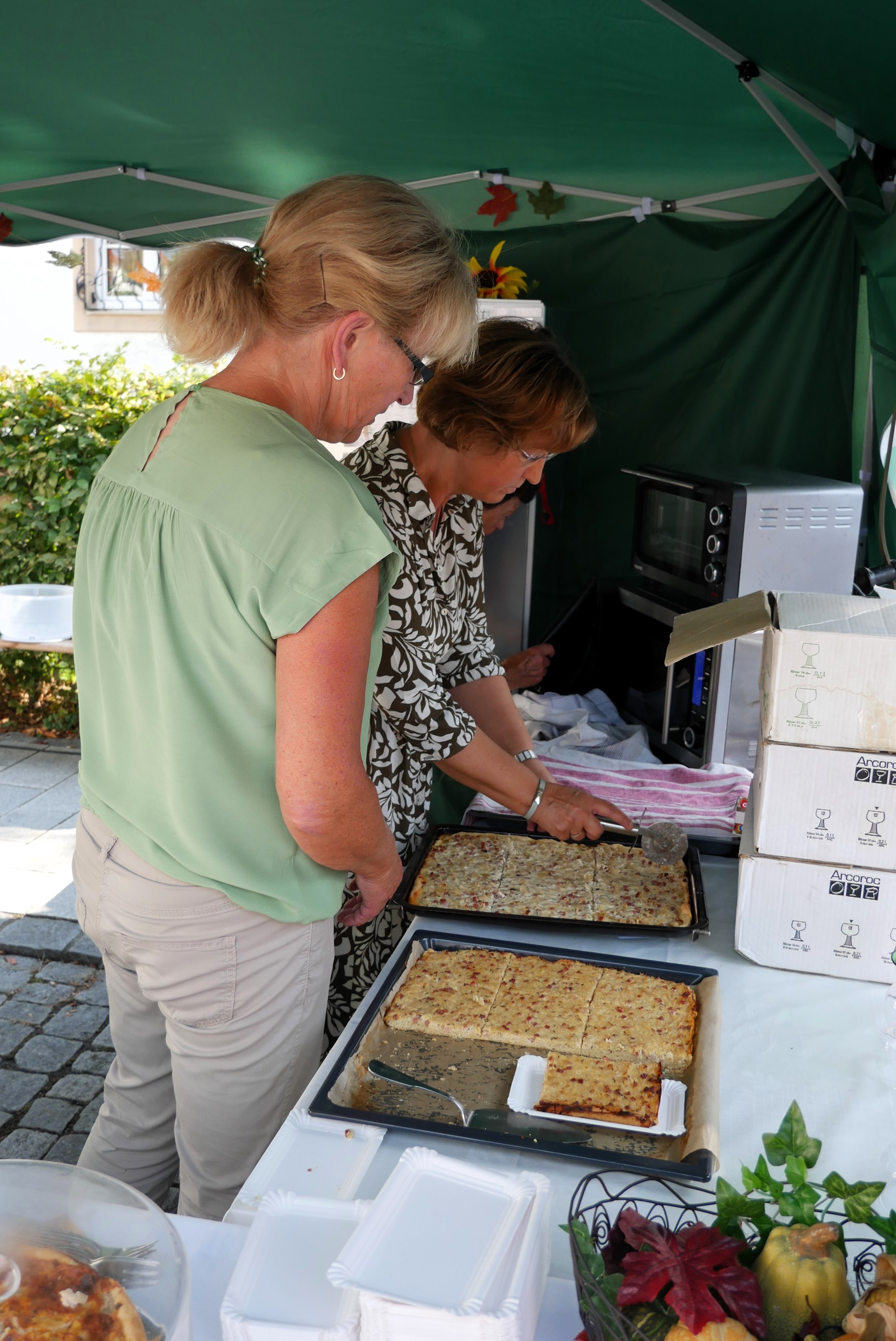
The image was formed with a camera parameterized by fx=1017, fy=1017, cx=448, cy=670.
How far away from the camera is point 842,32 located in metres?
1.92

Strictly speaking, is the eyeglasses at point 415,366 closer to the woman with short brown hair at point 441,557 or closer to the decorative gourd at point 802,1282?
the woman with short brown hair at point 441,557

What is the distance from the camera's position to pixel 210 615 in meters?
1.23

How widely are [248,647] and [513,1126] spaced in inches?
26.0

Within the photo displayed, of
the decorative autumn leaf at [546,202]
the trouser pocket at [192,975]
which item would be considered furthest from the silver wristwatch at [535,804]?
the decorative autumn leaf at [546,202]

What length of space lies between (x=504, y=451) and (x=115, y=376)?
5.46m

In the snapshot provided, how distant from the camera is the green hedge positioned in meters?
6.35

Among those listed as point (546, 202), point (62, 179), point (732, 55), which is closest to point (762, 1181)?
→ point (732, 55)

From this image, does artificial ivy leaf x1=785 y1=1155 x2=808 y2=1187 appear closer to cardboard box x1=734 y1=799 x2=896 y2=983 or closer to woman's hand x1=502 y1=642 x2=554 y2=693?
cardboard box x1=734 y1=799 x2=896 y2=983

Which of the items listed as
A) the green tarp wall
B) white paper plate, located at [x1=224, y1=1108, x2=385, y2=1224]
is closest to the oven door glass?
the green tarp wall

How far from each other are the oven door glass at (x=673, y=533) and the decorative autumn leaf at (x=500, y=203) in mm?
1570

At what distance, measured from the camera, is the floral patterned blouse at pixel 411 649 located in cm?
197

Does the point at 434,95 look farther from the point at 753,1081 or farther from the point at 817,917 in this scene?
the point at 753,1081

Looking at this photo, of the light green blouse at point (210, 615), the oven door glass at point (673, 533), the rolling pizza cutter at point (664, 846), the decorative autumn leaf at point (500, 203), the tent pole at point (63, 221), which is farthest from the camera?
the tent pole at point (63, 221)

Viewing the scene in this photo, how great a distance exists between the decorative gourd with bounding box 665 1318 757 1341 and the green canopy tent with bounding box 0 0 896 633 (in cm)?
134
